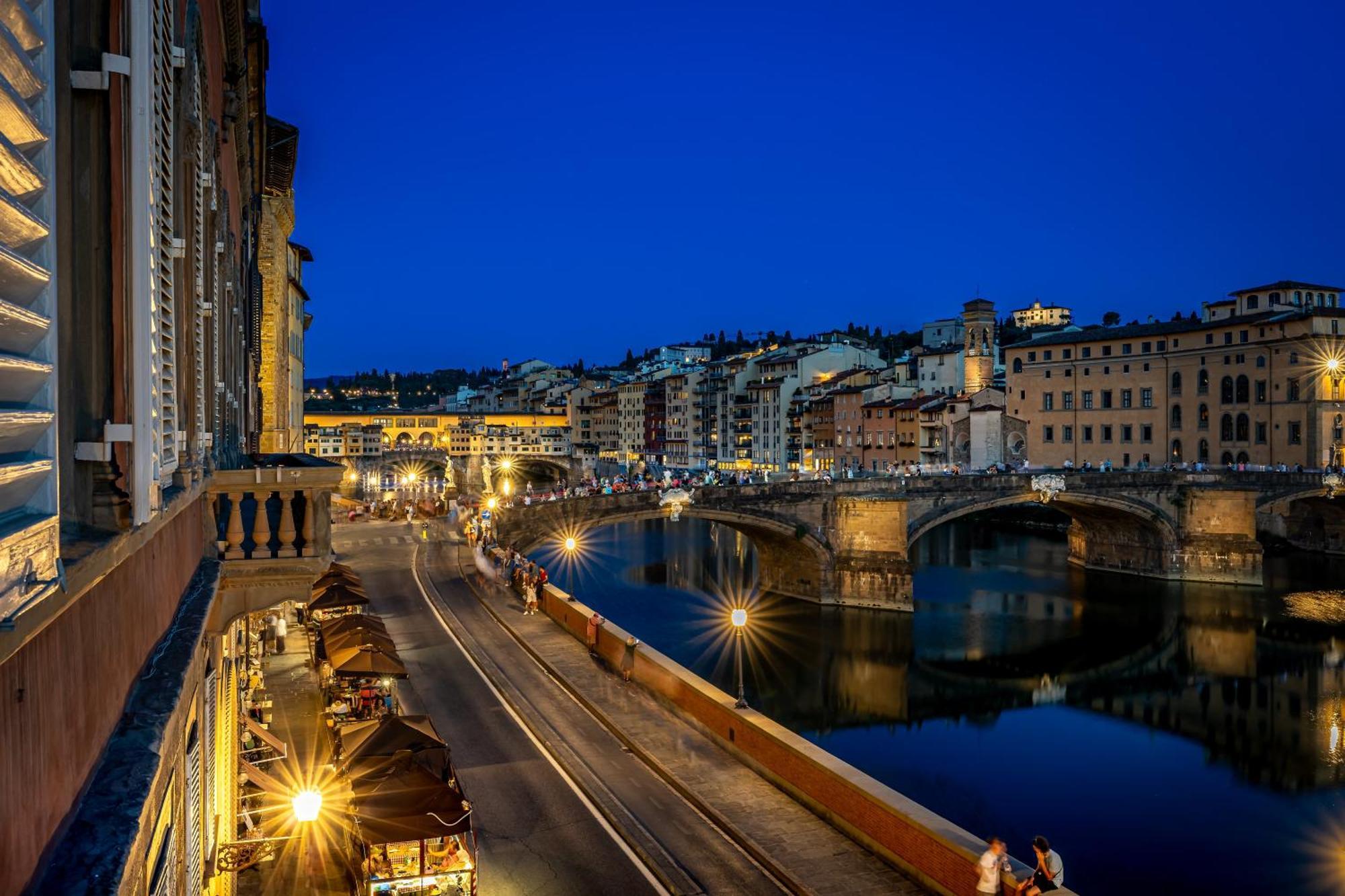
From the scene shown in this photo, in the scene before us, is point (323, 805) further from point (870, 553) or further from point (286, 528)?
point (870, 553)

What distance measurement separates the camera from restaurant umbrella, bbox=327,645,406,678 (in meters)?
18.7

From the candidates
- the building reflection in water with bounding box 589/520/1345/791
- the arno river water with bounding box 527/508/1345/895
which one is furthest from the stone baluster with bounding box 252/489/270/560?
the building reflection in water with bounding box 589/520/1345/791

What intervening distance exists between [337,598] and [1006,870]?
15635mm

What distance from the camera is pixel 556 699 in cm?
2156

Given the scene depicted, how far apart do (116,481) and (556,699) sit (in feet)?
62.6

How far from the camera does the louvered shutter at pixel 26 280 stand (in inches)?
76.4

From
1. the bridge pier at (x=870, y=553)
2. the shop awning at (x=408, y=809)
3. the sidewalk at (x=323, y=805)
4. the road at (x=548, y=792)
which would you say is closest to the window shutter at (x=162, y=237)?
the shop awning at (x=408, y=809)

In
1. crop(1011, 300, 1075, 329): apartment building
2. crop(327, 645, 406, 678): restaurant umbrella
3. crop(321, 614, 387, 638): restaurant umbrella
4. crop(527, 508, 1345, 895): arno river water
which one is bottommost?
crop(527, 508, 1345, 895): arno river water

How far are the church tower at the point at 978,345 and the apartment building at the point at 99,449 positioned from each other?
8505 cm

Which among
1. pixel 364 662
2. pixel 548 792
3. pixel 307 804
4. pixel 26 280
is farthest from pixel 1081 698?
pixel 26 280

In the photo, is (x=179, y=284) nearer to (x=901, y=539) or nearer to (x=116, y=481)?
Result: (x=116, y=481)

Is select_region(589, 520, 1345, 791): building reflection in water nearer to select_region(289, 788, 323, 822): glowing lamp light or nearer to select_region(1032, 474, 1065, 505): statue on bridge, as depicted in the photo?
select_region(1032, 474, 1065, 505): statue on bridge

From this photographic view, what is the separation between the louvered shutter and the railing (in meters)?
5.18

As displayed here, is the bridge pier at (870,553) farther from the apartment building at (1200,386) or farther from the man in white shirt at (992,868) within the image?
the man in white shirt at (992,868)
